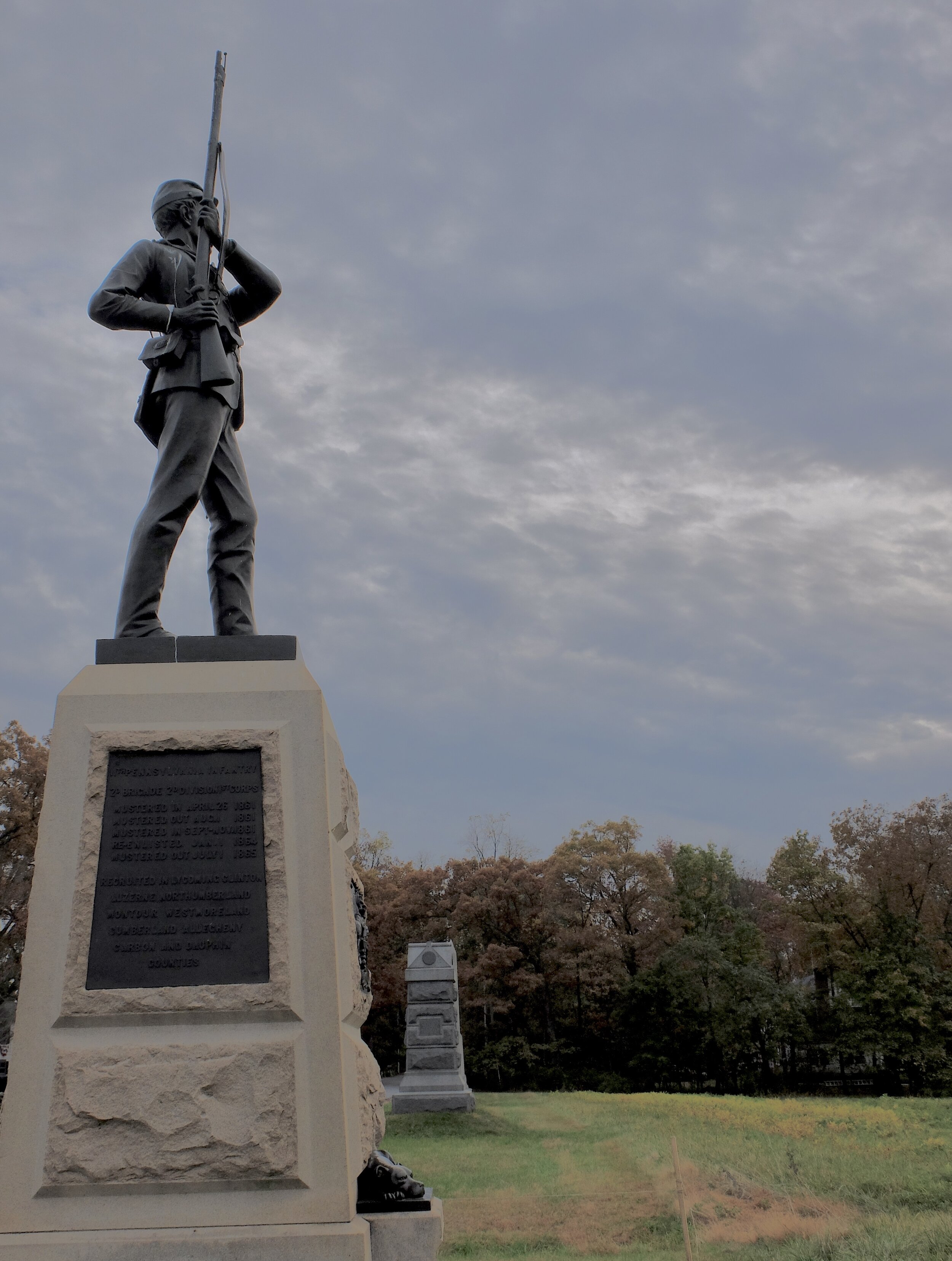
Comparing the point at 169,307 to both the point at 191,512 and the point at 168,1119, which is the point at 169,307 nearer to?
the point at 191,512

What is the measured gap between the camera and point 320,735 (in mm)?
4199

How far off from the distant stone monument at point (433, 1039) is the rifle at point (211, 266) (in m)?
12.4

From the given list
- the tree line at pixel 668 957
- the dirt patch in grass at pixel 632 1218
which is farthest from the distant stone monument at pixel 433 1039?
the tree line at pixel 668 957

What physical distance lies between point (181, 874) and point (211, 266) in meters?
3.46

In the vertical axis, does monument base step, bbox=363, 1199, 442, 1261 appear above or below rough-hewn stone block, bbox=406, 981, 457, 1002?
below

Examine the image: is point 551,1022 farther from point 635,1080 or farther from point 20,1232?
point 20,1232

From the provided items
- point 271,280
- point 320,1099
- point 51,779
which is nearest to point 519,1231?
point 320,1099

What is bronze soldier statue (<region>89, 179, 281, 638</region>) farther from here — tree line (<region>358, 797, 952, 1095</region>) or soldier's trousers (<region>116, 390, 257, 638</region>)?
tree line (<region>358, 797, 952, 1095</region>)

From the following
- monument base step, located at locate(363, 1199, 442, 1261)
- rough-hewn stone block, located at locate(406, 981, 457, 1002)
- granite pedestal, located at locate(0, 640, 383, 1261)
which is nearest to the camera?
granite pedestal, located at locate(0, 640, 383, 1261)

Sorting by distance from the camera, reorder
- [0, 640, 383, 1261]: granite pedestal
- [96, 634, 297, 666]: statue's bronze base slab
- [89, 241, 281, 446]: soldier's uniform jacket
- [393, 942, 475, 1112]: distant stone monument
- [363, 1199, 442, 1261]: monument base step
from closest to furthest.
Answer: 1. [0, 640, 383, 1261]: granite pedestal
2. [363, 1199, 442, 1261]: monument base step
3. [96, 634, 297, 666]: statue's bronze base slab
4. [89, 241, 281, 446]: soldier's uniform jacket
5. [393, 942, 475, 1112]: distant stone monument

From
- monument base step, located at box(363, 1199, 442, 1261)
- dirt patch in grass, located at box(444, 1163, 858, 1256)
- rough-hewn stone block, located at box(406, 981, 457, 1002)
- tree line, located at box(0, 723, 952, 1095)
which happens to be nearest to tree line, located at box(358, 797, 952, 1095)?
tree line, located at box(0, 723, 952, 1095)

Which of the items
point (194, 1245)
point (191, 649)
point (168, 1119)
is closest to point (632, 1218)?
point (194, 1245)

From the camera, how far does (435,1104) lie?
1389 centimetres

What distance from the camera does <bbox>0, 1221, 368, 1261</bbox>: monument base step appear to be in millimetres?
3258
